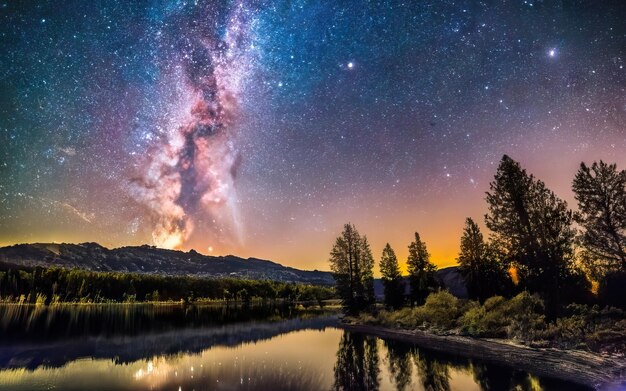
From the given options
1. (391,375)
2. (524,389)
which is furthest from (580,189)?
(391,375)

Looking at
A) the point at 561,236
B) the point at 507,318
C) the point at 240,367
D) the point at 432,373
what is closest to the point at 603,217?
the point at 561,236

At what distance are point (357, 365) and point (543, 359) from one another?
1261cm

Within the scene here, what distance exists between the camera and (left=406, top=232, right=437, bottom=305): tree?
218 ft

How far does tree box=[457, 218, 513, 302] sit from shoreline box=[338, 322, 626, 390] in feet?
97.0

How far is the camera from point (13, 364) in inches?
963

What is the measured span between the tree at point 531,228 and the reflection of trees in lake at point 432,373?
1440cm

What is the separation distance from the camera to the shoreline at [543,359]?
19391 mm

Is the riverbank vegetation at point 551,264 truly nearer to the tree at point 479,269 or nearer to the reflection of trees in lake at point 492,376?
the reflection of trees in lake at point 492,376

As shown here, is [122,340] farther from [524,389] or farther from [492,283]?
[492,283]

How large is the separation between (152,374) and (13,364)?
10.8 meters

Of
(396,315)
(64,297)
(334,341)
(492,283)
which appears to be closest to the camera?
(334,341)

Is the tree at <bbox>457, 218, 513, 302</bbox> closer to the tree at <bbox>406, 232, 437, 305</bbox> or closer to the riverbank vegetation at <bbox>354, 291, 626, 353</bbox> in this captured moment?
the tree at <bbox>406, 232, 437, 305</bbox>

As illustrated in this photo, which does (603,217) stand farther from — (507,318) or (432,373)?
(432,373)

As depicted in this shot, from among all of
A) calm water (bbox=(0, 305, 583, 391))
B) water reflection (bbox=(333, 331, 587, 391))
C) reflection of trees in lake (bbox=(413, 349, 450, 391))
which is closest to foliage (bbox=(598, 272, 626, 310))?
water reflection (bbox=(333, 331, 587, 391))
